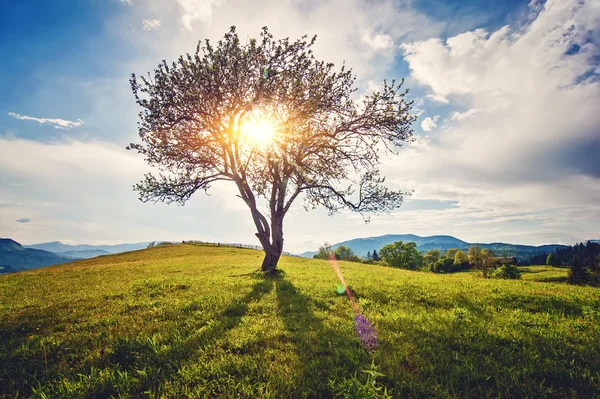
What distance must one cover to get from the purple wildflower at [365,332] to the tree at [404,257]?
3421 inches

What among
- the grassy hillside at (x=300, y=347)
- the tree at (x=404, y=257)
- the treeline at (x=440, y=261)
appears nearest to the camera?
the grassy hillside at (x=300, y=347)

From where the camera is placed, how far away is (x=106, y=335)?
8.19 meters

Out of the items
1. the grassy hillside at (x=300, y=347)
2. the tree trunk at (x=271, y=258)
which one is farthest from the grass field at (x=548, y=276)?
the grassy hillside at (x=300, y=347)

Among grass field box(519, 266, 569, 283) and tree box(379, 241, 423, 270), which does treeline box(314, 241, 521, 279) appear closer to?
tree box(379, 241, 423, 270)

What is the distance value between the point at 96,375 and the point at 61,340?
3.22 metres

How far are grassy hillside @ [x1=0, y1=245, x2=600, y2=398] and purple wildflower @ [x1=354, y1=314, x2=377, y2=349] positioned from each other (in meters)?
0.22

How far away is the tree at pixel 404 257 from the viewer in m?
88.1

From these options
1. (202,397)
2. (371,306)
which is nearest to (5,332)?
(202,397)

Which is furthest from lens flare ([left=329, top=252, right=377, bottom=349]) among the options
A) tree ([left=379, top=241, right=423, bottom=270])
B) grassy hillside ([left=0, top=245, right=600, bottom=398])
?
tree ([left=379, top=241, right=423, bottom=270])

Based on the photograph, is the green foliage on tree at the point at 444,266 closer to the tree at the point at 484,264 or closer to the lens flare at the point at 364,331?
the tree at the point at 484,264

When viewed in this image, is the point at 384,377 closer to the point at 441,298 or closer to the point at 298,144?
Result: the point at 441,298

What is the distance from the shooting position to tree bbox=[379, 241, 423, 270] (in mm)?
88125

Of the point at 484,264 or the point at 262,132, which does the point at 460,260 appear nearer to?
the point at 484,264

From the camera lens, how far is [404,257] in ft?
290
